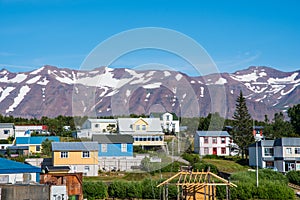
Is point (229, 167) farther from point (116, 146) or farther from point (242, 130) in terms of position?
point (242, 130)

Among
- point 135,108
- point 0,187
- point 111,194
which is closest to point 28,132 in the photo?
point 111,194

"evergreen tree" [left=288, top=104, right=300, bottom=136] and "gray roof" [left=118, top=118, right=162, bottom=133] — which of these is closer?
"gray roof" [left=118, top=118, right=162, bottom=133]

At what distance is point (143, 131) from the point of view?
5009 cm

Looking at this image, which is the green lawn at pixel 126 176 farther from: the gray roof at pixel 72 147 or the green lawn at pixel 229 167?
the green lawn at pixel 229 167

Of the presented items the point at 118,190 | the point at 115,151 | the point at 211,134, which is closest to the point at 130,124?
the point at 211,134

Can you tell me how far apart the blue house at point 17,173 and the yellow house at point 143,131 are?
2505 centimetres

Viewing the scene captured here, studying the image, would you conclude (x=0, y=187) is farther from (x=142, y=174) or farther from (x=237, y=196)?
(x=142, y=174)

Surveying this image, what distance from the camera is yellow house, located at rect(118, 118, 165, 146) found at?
48688 mm

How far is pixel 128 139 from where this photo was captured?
139 ft

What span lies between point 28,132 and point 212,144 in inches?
944

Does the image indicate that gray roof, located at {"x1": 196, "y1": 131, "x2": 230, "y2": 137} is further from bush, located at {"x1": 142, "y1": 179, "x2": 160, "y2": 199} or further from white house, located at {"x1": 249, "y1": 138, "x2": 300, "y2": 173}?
bush, located at {"x1": 142, "y1": 179, "x2": 160, "y2": 199}

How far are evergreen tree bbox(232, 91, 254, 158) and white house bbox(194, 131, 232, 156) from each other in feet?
9.60

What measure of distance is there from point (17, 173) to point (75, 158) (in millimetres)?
12284

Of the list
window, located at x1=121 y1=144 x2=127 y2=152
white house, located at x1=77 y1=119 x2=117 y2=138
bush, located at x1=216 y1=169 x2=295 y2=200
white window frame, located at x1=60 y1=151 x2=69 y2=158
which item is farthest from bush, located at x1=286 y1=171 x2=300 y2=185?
white house, located at x1=77 y1=119 x2=117 y2=138
